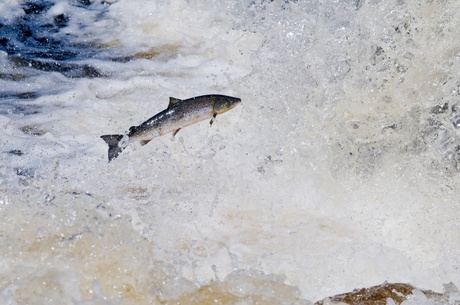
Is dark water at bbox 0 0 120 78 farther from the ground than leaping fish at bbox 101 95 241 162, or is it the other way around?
dark water at bbox 0 0 120 78

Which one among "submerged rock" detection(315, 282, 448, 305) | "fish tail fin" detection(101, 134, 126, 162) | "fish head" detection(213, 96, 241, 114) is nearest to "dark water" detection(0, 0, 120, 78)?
"fish tail fin" detection(101, 134, 126, 162)

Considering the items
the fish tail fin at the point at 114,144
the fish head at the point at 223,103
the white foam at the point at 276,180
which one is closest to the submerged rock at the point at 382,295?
the white foam at the point at 276,180

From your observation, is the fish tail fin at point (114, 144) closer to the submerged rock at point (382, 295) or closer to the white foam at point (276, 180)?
the white foam at point (276, 180)

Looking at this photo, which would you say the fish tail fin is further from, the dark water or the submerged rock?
the submerged rock

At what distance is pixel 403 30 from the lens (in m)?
3.49

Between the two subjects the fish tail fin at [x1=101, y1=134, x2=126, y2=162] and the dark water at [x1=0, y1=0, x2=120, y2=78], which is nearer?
the fish tail fin at [x1=101, y1=134, x2=126, y2=162]

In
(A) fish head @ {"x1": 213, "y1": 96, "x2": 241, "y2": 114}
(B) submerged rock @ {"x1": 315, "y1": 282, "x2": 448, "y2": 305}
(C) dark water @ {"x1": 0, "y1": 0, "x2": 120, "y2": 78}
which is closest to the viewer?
(B) submerged rock @ {"x1": 315, "y1": 282, "x2": 448, "y2": 305}

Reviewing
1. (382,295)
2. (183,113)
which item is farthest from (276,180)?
(382,295)

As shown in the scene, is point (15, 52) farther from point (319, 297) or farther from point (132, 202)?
point (319, 297)

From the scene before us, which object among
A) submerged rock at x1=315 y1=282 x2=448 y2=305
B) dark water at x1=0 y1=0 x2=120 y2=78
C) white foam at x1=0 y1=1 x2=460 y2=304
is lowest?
submerged rock at x1=315 y1=282 x2=448 y2=305

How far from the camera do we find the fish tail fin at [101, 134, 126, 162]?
336 cm

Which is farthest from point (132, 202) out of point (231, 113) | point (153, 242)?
point (231, 113)

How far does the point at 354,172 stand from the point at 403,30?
95 centimetres

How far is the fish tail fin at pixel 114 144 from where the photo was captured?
3.36 metres
